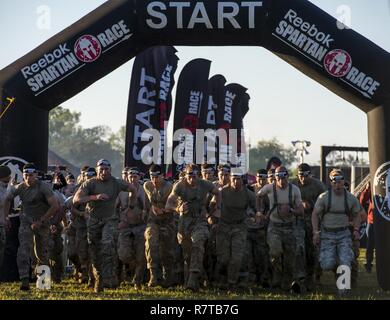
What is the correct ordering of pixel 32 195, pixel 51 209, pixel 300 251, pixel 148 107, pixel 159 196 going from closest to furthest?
pixel 51 209 < pixel 32 195 < pixel 300 251 < pixel 159 196 < pixel 148 107

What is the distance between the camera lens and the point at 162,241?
42.3ft

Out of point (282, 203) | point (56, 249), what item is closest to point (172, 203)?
point (282, 203)

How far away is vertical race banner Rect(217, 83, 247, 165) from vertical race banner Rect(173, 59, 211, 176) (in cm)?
257

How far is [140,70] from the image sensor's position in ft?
56.9

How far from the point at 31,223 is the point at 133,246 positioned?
6.85 feet

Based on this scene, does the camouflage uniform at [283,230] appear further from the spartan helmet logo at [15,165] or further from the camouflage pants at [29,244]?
the spartan helmet logo at [15,165]

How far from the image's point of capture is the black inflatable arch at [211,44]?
12.2 meters

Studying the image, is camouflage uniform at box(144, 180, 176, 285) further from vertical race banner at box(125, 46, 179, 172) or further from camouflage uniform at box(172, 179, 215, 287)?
vertical race banner at box(125, 46, 179, 172)

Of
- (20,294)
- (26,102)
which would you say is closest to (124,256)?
(20,294)

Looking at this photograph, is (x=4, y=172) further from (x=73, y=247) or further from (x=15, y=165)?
(x=73, y=247)

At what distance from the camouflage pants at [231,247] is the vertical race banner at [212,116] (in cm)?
861

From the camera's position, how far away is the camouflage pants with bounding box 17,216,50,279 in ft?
38.8
